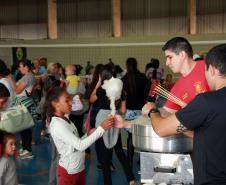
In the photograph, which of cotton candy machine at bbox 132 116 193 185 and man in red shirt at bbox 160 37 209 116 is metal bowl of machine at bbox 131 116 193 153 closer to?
cotton candy machine at bbox 132 116 193 185

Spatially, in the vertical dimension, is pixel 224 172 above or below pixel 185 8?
below

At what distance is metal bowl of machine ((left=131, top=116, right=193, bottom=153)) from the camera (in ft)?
8.50

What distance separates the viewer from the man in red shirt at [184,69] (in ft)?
9.48

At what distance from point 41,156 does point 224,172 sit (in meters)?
5.30

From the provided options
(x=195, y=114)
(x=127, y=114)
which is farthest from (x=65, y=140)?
(x=127, y=114)

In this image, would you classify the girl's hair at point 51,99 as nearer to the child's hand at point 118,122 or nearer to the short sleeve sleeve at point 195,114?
the child's hand at point 118,122

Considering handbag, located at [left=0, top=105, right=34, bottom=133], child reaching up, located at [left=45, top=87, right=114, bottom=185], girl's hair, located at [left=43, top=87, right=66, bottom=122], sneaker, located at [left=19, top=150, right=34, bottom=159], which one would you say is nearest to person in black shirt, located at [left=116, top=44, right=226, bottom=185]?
child reaching up, located at [left=45, top=87, right=114, bottom=185]

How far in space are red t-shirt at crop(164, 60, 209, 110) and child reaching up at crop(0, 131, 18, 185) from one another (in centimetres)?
135

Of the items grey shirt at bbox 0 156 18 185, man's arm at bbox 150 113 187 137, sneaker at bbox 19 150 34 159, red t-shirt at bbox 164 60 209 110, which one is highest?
red t-shirt at bbox 164 60 209 110

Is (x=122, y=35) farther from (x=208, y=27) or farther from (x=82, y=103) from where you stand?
(x=82, y=103)

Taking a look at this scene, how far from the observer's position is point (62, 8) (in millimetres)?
19328

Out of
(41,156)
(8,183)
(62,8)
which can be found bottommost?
(41,156)

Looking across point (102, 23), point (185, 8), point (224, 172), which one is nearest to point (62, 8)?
point (102, 23)

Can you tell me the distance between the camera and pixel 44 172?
602 centimetres
